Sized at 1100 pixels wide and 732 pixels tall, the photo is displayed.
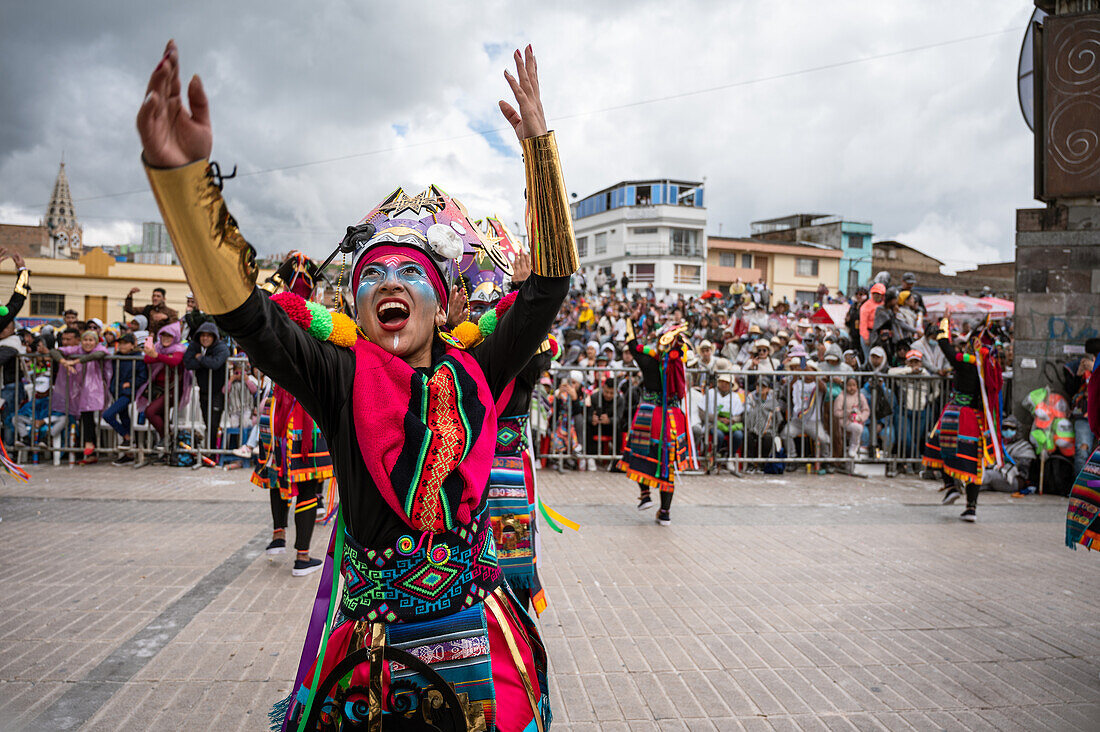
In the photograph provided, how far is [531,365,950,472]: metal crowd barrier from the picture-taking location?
36.0 feet

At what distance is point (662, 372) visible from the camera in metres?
8.16

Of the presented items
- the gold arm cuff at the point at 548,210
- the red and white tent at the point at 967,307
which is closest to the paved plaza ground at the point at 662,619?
the gold arm cuff at the point at 548,210

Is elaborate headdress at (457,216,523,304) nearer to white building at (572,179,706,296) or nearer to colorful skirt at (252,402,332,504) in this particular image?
colorful skirt at (252,402,332,504)

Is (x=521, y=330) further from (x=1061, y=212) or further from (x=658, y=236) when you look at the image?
(x=658, y=236)

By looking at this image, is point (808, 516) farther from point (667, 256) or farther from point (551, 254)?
point (667, 256)

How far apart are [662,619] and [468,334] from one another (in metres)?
3.27

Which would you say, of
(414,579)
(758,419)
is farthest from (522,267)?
(758,419)

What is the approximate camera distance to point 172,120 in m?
1.37

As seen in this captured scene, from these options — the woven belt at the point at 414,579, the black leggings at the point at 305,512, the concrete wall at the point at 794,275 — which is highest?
the concrete wall at the point at 794,275

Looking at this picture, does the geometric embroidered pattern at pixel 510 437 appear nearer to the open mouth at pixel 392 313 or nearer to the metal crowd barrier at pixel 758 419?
the open mouth at pixel 392 313

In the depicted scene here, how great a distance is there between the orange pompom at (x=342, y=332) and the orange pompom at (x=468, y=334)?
0.39 metres

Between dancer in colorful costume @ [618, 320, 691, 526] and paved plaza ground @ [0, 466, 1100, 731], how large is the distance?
18.2 inches

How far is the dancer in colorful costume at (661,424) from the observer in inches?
313

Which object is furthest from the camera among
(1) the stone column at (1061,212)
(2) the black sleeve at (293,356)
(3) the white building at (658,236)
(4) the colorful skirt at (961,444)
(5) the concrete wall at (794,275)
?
(3) the white building at (658,236)
